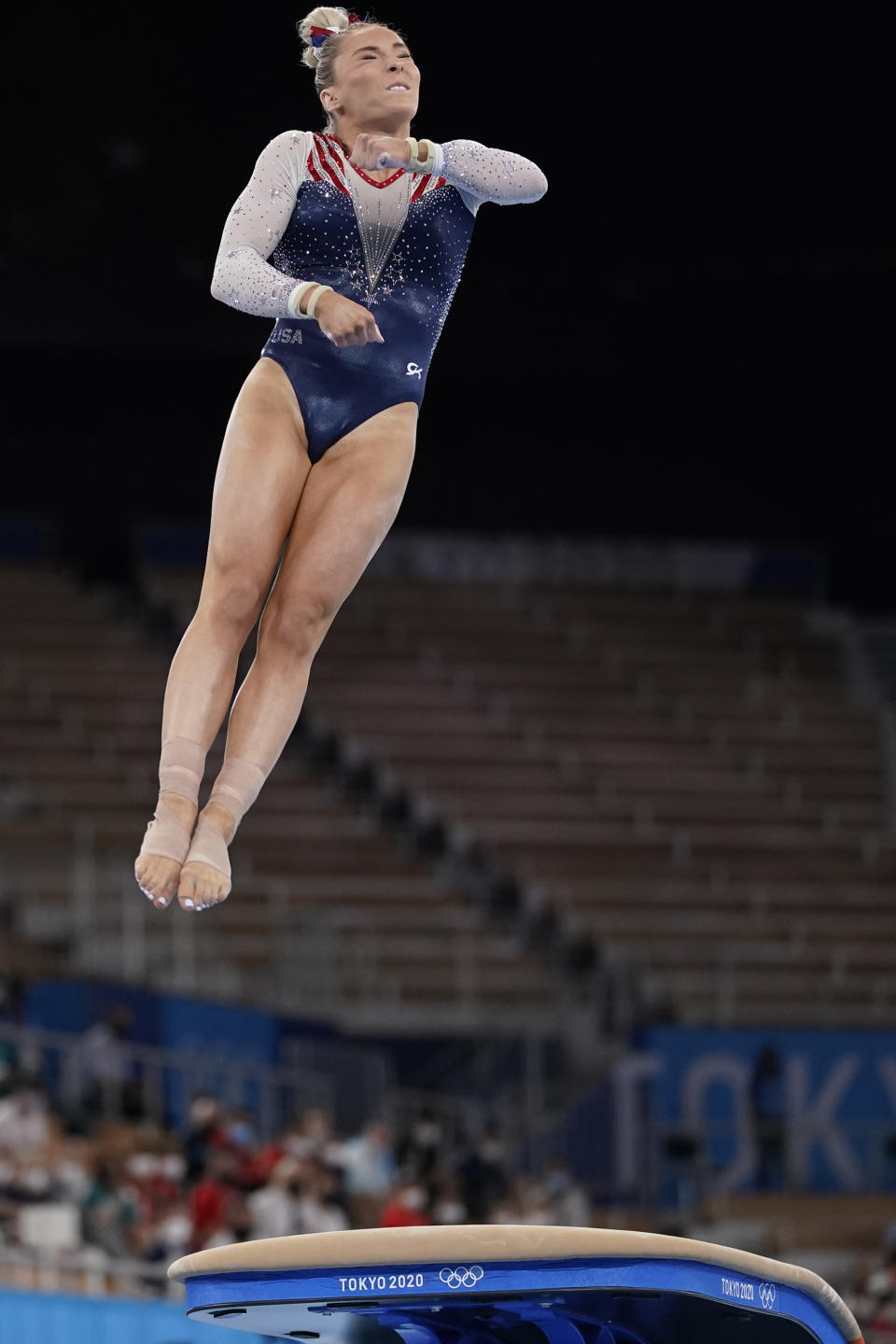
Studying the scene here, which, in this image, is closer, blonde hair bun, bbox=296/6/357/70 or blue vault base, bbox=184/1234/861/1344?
blue vault base, bbox=184/1234/861/1344

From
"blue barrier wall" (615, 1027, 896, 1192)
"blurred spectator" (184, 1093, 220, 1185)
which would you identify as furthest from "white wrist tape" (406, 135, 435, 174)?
"blue barrier wall" (615, 1027, 896, 1192)

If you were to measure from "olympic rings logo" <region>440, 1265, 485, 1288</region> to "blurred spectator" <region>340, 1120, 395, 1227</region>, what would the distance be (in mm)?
8223

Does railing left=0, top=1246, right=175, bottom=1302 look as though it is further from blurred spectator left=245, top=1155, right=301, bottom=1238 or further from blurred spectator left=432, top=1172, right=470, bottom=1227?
blurred spectator left=432, top=1172, right=470, bottom=1227

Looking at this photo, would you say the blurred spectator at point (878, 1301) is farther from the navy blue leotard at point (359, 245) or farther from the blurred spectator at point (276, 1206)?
the navy blue leotard at point (359, 245)

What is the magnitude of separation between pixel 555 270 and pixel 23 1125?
8.90 meters

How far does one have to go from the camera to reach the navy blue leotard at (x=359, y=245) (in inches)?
194

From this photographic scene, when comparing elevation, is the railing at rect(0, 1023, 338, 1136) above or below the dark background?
below

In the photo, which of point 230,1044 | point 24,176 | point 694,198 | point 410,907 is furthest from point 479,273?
point 230,1044

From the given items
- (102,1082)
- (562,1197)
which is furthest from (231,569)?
(562,1197)

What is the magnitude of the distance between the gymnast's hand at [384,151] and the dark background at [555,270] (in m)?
10.3

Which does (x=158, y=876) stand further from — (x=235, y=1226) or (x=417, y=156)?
(x=235, y=1226)

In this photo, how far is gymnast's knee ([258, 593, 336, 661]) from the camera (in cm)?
491

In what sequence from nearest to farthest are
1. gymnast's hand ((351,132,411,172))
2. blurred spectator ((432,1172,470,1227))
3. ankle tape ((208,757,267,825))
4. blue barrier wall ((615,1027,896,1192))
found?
gymnast's hand ((351,132,411,172))
ankle tape ((208,757,267,825))
blurred spectator ((432,1172,470,1227))
blue barrier wall ((615,1027,896,1192))

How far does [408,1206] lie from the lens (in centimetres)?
1170
